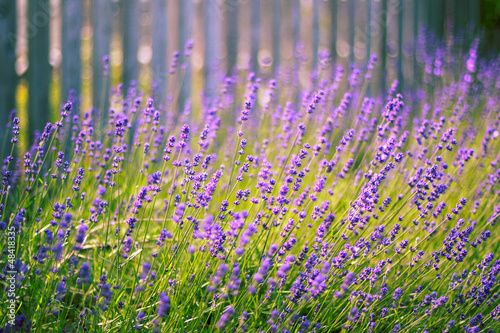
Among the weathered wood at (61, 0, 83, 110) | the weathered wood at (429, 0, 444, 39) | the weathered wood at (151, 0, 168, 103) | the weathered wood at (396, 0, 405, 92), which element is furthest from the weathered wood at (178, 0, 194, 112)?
the weathered wood at (429, 0, 444, 39)

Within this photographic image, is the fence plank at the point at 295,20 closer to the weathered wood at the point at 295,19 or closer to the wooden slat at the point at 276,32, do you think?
the weathered wood at the point at 295,19

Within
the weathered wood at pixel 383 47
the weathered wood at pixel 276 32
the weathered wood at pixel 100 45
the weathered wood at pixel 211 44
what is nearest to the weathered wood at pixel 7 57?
the weathered wood at pixel 100 45

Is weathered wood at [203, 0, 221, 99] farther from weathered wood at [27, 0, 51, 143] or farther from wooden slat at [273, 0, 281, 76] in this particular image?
weathered wood at [27, 0, 51, 143]

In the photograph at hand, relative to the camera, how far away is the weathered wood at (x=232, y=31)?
5023mm

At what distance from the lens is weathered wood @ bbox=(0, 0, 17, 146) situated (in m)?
3.46

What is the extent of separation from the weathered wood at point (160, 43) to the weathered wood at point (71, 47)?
0.76 meters

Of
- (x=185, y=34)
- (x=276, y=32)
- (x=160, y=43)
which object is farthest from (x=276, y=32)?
(x=160, y=43)

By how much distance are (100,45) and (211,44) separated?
1.21 meters

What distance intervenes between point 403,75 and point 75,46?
4.60 meters

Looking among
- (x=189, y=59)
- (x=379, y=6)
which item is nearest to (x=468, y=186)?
(x=189, y=59)

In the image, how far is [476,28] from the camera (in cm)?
827

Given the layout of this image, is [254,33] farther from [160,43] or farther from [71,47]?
[71,47]

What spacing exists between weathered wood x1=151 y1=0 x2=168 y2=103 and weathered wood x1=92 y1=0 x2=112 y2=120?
441 millimetres

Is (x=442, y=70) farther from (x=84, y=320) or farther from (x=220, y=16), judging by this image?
(x=84, y=320)
